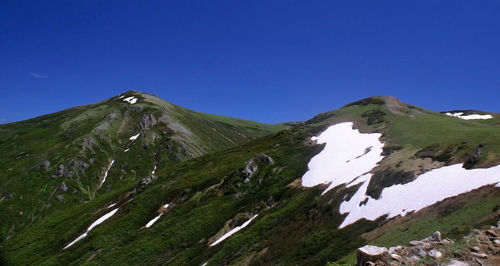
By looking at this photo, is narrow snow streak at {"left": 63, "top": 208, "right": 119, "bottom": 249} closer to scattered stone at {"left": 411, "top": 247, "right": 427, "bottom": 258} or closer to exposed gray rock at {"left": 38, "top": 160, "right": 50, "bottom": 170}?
scattered stone at {"left": 411, "top": 247, "right": 427, "bottom": 258}

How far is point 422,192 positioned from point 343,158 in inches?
964

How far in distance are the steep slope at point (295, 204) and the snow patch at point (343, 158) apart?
29 centimetres

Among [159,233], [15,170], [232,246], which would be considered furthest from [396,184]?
[15,170]

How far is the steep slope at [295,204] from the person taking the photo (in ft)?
91.4

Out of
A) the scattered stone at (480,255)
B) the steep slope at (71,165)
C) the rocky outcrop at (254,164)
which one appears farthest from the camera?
the steep slope at (71,165)

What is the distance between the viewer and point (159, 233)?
5544 cm

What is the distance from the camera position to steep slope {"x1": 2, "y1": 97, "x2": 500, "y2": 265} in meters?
27.8

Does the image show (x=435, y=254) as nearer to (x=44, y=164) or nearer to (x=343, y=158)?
(x=343, y=158)

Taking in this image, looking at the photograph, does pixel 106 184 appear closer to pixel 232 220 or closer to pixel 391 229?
pixel 232 220

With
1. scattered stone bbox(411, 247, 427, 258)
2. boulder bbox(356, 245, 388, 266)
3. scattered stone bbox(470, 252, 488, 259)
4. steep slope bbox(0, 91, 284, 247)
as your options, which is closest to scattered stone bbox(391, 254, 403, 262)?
boulder bbox(356, 245, 388, 266)

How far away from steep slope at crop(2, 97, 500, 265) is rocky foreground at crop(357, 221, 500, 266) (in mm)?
4856

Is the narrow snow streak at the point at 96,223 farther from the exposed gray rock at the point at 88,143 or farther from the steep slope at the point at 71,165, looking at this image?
the exposed gray rock at the point at 88,143

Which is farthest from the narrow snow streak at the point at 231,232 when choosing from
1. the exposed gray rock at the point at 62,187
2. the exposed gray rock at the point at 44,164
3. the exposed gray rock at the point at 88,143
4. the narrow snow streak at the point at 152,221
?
the exposed gray rock at the point at 88,143

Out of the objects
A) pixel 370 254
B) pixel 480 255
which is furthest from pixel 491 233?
pixel 370 254
